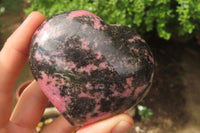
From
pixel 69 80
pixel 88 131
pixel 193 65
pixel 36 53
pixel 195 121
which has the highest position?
pixel 36 53

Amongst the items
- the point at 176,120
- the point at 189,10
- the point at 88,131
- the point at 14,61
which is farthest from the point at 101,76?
the point at 176,120

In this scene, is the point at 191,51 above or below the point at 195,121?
above

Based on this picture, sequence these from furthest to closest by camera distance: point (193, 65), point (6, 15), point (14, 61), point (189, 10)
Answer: point (193, 65)
point (6, 15)
point (189, 10)
point (14, 61)

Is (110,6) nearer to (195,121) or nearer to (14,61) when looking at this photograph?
(14,61)

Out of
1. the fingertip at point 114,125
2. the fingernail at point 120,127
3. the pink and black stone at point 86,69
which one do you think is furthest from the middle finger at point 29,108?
the fingernail at point 120,127

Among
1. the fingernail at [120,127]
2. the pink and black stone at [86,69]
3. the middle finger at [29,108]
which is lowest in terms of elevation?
the middle finger at [29,108]

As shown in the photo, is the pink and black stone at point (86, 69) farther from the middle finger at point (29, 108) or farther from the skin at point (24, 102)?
the middle finger at point (29, 108)

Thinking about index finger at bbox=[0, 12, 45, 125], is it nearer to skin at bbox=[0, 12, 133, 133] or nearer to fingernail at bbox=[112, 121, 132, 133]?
skin at bbox=[0, 12, 133, 133]

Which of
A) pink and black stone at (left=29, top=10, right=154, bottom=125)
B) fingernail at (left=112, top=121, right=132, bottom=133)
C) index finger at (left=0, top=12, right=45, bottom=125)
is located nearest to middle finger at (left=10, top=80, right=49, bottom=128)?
index finger at (left=0, top=12, right=45, bottom=125)
